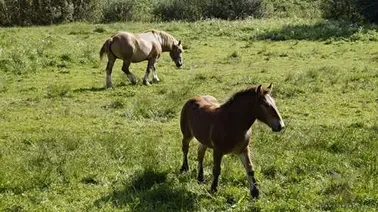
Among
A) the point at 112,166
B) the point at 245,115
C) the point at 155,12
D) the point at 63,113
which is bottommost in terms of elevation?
the point at 155,12

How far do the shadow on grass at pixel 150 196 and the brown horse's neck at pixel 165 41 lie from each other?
1000 cm

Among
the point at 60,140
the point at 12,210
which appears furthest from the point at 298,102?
the point at 12,210

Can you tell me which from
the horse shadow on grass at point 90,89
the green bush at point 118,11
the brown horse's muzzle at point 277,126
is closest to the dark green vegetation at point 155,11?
the green bush at point 118,11

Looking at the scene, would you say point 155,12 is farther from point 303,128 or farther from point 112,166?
point 112,166

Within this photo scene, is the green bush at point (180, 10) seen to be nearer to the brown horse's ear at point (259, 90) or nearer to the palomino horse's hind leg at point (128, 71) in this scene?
the palomino horse's hind leg at point (128, 71)

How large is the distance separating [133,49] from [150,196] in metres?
9.12

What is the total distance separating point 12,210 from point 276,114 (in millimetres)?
3518

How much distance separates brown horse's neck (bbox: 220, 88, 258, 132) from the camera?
Answer: 290 inches

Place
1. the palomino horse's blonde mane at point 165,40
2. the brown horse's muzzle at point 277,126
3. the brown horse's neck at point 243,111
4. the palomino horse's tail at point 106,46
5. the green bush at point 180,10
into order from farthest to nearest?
1. the green bush at point 180,10
2. the palomino horse's blonde mane at point 165,40
3. the palomino horse's tail at point 106,46
4. the brown horse's neck at point 243,111
5. the brown horse's muzzle at point 277,126

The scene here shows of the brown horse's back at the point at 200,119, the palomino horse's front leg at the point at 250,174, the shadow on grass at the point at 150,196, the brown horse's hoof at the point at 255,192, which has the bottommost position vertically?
the shadow on grass at the point at 150,196

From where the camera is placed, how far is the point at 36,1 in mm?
33000

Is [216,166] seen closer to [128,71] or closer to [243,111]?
[243,111]

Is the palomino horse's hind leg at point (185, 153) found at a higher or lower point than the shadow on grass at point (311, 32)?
higher

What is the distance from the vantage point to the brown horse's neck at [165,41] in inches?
703
